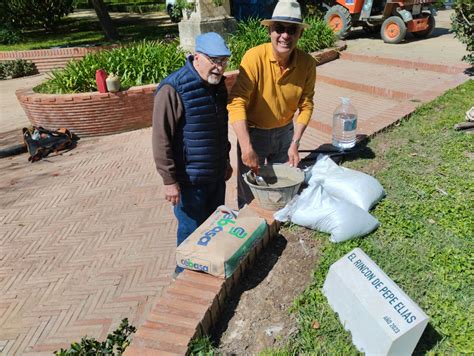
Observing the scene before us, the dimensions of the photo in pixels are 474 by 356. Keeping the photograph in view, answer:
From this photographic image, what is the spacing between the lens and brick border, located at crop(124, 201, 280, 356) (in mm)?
1828

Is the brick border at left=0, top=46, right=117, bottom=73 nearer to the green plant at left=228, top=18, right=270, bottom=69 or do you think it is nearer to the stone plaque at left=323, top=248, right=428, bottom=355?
the green plant at left=228, top=18, right=270, bottom=69

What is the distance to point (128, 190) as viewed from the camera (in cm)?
503

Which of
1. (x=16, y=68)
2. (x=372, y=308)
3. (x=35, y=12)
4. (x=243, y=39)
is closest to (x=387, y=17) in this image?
(x=243, y=39)

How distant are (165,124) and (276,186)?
3.13 ft

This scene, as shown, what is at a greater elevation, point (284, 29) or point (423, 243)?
point (284, 29)

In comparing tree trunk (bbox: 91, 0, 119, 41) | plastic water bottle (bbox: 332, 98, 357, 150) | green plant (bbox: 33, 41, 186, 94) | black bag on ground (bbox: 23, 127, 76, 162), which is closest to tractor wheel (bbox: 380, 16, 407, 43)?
green plant (bbox: 33, 41, 186, 94)

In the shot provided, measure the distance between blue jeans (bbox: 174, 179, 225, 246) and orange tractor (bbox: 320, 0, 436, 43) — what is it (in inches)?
332

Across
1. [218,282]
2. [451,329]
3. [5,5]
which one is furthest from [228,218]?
[5,5]

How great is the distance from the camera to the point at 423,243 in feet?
8.71

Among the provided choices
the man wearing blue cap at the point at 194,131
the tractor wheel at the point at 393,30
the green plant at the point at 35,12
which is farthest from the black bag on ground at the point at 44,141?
the green plant at the point at 35,12

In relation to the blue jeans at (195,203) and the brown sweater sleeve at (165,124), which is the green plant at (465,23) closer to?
the blue jeans at (195,203)

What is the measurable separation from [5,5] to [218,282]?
Answer: 55.3 ft

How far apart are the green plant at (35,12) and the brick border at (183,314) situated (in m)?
18.1

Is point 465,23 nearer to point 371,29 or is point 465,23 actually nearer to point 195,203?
point 371,29
